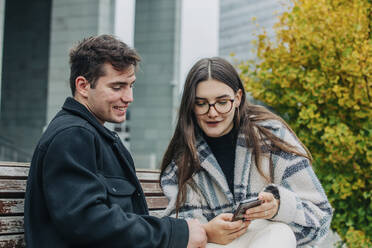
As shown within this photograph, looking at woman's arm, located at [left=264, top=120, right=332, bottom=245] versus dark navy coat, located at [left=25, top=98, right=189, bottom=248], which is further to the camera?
woman's arm, located at [left=264, top=120, right=332, bottom=245]

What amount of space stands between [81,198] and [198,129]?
1.29 metres

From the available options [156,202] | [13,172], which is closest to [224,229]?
[13,172]

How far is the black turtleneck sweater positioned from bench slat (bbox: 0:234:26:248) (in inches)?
52.7

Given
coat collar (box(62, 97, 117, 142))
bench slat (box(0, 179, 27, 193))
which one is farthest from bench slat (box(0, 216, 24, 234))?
coat collar (box(62, 97, 117, 142))

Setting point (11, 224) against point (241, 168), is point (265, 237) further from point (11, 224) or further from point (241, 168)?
point (11, 224)

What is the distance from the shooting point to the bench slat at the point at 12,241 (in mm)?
2479

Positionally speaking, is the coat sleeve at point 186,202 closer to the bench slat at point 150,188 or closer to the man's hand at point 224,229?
the man's hand at point 224,229

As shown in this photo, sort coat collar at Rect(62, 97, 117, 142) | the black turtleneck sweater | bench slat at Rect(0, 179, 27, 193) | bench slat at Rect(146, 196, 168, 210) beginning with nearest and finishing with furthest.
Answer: coat collar at Rect(62, 97, 117, 142)
bench slat at Rect(0, 179, 27, 193)
the black turtleneck sweater
bench slat at Rect(146, 196, 168, 210)

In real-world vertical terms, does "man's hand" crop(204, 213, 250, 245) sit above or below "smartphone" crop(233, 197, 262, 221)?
below

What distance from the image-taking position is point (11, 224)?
2525 mm

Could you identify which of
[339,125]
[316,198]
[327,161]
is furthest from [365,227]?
[316,198]

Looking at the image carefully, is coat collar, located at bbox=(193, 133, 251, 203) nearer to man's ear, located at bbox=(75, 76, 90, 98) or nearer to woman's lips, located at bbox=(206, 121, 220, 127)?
woman's lips, located at bbox=(206, 121, 220, 127)

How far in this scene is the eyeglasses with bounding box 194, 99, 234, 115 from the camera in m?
2.94

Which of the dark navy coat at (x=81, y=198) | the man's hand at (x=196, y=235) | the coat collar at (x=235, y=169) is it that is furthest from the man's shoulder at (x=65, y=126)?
the coat collar at (x=235, y=169)
